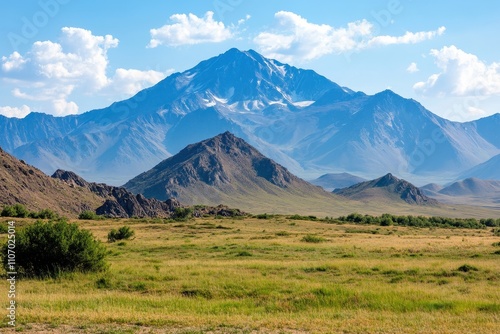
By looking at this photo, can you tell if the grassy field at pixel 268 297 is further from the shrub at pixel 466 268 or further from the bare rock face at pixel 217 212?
the bare rock face at pixel 217 212

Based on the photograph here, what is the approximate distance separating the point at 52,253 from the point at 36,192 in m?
129

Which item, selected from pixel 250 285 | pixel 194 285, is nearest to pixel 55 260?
pixel 194 285

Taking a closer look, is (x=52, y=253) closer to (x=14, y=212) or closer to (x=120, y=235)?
(x=120, y=235)

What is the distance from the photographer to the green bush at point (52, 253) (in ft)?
91.0

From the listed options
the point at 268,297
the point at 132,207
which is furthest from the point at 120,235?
the point at 132,207

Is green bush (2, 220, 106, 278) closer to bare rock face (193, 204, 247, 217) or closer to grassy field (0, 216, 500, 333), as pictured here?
grassy field (0, 216, 500, 333)

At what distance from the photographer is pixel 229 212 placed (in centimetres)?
13688

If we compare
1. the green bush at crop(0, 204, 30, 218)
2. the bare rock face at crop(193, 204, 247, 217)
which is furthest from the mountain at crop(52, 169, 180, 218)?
the green bush at crop(0, 204, 30, 218)

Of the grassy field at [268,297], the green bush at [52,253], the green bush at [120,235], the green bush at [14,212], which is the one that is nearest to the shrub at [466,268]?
the grassy field at [268,297]

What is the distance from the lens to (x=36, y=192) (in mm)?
147375

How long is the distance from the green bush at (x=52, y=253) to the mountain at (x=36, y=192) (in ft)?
359

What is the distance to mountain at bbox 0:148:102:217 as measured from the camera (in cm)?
13538

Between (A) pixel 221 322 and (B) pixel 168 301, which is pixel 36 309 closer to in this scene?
(B) pixel 168 301

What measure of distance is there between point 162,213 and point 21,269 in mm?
136484
